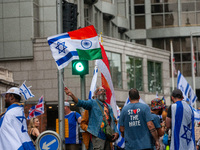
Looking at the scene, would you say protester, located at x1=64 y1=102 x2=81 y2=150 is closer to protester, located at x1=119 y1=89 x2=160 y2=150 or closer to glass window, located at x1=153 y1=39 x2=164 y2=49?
protester, located at x1=119 y1=89 x2=160 y2=150

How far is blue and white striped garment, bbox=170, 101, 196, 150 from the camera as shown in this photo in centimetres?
1066

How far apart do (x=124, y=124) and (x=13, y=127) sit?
2.29 meters

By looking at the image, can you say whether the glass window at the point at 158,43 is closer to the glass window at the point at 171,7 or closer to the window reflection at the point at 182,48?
the window reflection at the point at 182,48

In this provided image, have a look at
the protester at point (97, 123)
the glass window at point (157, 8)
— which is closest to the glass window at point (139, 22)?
the glass window at point (157, 8)

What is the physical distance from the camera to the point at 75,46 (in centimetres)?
1320

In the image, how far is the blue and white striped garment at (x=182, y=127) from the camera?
1066 centimetres

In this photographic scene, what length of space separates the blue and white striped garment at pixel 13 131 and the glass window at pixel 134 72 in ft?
109

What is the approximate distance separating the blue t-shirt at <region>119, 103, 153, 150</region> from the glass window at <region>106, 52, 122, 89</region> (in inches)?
1178

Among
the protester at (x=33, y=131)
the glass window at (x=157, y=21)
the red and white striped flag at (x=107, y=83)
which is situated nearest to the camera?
the red and white striped flag at (x=107, y=83)

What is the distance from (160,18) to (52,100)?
976 inches

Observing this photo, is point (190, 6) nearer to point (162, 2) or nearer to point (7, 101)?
point (162, 2)

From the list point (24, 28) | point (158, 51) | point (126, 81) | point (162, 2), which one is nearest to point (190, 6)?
point (162, 2)

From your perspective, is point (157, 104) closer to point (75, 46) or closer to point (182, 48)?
point (75, 46)

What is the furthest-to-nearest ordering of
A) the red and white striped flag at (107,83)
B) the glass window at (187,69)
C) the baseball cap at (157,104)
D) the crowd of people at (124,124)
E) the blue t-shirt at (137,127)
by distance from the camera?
the glass window at (187,69) → the red and white striped flag at (107,83) → the baseball cap at (157,104) → the blue t-shirt at (137,127) → the crowd of people at (124,124)
